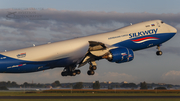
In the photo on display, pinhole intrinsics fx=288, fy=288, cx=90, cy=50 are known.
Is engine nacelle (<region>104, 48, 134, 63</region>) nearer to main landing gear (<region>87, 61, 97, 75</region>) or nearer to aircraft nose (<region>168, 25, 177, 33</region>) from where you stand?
main landing gear (<region>87, 61, 97, 75</region>)

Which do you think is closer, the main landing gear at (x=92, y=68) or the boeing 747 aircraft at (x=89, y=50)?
the boeing 747 aircraft at (x=89, y=50)

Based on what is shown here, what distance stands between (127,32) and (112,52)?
6552 millimetres

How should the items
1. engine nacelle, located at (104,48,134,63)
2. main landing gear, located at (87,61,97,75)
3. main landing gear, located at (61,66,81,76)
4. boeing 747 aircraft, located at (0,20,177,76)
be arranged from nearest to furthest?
boeing 747 aircraft, located at (0,20,177,76) → engine nacelle, located at (104,48,134,63) → main landing gear, located at (87,61,97,75) → main landing gear, located at (61,66,81,76)

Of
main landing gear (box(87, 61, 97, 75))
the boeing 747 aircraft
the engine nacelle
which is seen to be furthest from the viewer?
main landing gear (box(87, 61, 97, 75))

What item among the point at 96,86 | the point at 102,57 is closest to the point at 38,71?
the point at 102,57

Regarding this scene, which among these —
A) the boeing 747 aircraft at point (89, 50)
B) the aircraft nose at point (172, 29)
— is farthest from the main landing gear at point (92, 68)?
the aircraft nose at point (172, 29)

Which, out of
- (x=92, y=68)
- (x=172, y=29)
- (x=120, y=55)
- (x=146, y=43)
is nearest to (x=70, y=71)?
(x=92, y=68)

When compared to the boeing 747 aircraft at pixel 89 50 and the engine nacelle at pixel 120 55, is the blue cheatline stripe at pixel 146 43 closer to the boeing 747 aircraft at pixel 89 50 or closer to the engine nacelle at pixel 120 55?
the boeing 747 aircraft at pixel 89 50

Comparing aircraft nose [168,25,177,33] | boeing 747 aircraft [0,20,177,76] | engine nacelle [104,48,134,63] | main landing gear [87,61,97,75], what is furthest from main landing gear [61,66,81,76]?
aircraft nose [168,25,177,33]

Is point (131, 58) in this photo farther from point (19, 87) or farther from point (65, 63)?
point (19, 87)

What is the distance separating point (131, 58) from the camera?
2042 inches

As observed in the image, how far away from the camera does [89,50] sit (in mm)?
52438

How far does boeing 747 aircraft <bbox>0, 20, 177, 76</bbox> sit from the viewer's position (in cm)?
4781

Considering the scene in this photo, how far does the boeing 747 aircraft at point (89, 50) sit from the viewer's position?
47.8 metres
